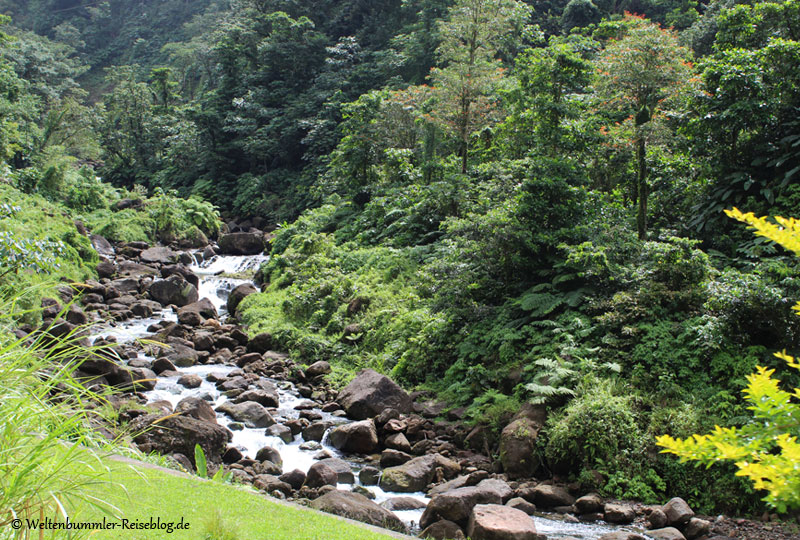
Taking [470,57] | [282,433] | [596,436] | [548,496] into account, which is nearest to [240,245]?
[470,57]

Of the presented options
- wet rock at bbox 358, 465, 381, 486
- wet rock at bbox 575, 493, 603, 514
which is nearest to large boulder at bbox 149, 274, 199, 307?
wet rock at bbox 358, 465, 381, 486

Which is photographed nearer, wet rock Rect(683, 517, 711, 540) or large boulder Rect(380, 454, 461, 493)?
wet rock Rect(683, 517, 711, 540)

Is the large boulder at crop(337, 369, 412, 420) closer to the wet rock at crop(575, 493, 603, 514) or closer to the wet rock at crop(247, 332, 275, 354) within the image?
the wet rock at crop(575, 493, 603, 514)

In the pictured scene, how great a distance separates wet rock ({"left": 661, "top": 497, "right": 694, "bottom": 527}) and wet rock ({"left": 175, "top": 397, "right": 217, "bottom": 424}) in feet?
23.7

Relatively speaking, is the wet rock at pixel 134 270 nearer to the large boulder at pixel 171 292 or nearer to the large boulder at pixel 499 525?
the large boulder at pixel 171 292

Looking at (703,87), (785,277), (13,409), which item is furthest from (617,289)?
(13,409)

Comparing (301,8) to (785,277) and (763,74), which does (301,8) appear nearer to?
(763,74)

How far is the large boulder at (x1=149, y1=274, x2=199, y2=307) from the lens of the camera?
20.1 metres

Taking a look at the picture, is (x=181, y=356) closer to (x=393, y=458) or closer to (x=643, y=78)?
(x=393, y=458)

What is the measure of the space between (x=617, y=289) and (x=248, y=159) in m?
32.8

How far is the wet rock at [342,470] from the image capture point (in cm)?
865

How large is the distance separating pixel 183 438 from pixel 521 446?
16.8ft

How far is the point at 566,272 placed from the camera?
11.8 meters

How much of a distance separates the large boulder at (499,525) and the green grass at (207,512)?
1.79 meters
